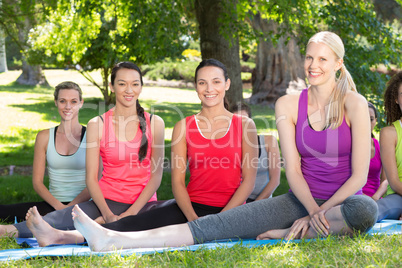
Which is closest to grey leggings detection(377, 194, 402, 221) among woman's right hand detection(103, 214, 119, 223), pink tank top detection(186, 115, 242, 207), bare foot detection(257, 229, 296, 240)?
bare foot detection(257, 229, 296, 240)

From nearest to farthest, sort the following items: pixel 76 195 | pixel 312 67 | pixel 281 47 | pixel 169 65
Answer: pixel 312 67
pixel 76 195
pixel 281 47
pixel 169 65

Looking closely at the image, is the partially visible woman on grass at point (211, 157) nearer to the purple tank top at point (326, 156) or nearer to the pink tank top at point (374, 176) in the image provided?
the purple tank top at point (326, 156)

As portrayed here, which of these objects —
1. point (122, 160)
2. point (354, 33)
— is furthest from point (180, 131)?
point (354, 33)

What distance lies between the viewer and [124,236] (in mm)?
3348

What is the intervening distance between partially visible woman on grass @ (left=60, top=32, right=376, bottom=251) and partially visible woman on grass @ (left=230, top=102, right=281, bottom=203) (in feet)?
2.75

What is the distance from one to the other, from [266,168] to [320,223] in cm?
148

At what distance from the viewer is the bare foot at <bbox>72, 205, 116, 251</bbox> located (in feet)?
10.7

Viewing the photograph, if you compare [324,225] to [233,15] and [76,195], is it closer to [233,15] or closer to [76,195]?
[76,195]

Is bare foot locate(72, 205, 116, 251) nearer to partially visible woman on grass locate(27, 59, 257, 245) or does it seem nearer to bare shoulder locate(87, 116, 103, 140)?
partially visible woman on grass locate(27, 59, 257, 245)

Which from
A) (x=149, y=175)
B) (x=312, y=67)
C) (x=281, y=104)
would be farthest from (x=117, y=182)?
(x=312, y=67)

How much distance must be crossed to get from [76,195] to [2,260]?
1.59 m

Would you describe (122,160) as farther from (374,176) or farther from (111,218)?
(374,176)

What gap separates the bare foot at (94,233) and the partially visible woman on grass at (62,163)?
1.33 m

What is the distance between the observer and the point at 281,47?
22.1 metres
